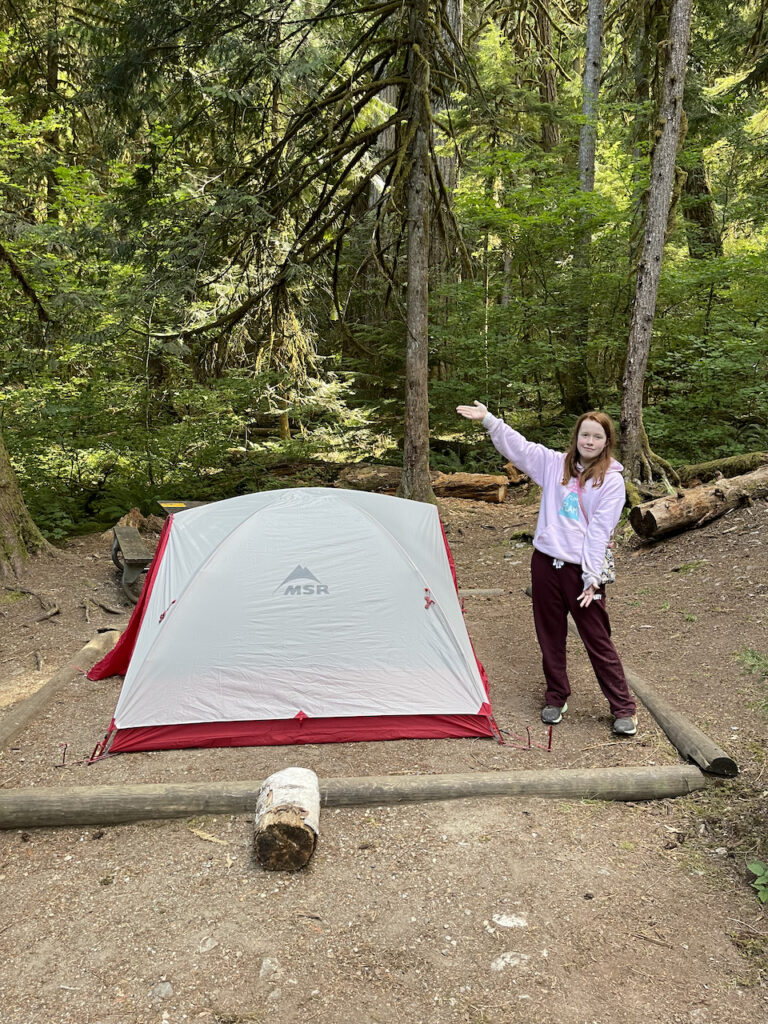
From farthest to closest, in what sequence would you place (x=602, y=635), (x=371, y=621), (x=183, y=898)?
1. (x=371, y=621)
2. (x=602, y=635)
3. (x=183, y=898)

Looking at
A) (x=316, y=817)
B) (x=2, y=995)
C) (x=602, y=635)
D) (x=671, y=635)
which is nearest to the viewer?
(x=2, y=995)

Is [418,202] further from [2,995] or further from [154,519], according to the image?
[2,995]

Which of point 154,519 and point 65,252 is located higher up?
point 65,252

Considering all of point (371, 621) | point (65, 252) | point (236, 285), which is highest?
point (65, 252)

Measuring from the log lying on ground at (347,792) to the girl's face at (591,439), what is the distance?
181cm

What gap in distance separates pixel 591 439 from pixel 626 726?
1741mm

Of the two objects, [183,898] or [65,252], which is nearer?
→ [183,898]

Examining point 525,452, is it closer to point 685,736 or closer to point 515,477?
point 685,736

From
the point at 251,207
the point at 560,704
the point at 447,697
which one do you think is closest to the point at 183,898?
the point at 447,697

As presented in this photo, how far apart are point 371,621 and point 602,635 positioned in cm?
145

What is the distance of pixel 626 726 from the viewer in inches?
162

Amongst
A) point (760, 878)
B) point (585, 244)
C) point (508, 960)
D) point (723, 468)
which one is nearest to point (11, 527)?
point (508, 960)

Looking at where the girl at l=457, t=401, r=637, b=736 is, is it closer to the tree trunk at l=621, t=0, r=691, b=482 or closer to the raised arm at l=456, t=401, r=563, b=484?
the raised arm at l=456, t=401, r=563, b=484

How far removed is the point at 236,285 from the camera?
31.6ft
